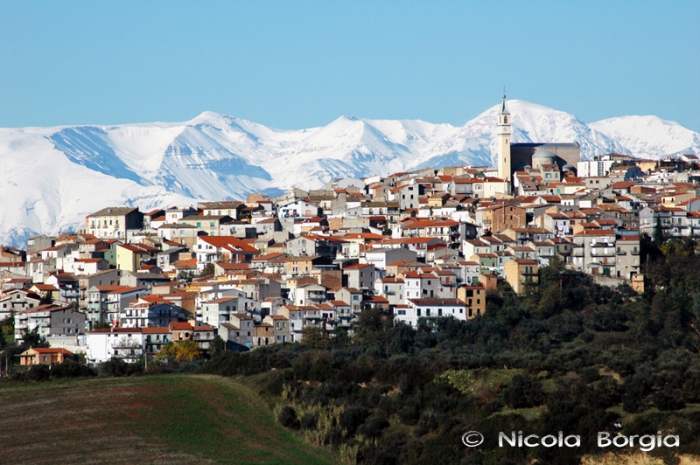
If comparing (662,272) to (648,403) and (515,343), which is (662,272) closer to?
(515,343)

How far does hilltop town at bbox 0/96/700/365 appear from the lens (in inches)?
2431

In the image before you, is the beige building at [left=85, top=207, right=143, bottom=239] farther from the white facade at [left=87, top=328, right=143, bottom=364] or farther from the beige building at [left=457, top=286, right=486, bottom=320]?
the beige building at [left=457, top=286, right=486, bottom=320]

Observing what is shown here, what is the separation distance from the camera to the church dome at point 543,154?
9738 centimetres

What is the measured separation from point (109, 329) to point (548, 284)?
18524mm

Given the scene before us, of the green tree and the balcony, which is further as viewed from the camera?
the balcony

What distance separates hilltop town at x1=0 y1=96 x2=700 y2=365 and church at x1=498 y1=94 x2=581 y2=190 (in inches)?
45.2

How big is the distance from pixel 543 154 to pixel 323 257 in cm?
3225

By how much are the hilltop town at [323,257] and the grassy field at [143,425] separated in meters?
17.8

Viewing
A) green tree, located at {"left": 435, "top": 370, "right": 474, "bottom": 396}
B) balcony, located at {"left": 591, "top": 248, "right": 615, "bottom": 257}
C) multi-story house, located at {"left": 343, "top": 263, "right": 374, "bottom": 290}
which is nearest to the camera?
green tree, located at {"left": 435, "top": 370, "right": 474, "bottom": 396}

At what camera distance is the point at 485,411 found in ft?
115

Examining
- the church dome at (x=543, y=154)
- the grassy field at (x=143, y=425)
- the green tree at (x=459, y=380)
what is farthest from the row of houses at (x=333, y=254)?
the green tree at (x=459, y=380)

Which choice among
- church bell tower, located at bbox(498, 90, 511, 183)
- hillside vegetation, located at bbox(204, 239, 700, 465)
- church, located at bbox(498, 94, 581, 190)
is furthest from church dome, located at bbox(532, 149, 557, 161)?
hillside vegetation, located at bbox(204, 239, 700, 465)

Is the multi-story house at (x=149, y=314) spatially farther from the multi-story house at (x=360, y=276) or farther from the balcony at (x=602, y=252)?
the balcony at (x=602, y=252)

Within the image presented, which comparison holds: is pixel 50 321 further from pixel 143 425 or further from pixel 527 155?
pixel 527 155
